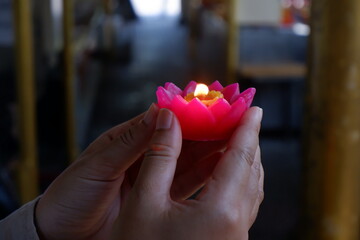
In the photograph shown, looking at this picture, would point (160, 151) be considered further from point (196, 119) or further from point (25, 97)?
point (25, 97)

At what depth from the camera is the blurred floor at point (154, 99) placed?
4.02 meters

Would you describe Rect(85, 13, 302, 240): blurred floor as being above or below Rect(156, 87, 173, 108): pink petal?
below

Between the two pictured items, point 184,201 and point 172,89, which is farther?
point 172,89

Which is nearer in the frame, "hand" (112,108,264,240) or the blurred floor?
"hand" (112,108,264,240)

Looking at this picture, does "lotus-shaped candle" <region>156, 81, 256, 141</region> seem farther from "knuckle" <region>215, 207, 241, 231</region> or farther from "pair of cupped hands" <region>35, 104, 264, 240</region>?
"knuckle" <region>215, 207, 241, 231</region>

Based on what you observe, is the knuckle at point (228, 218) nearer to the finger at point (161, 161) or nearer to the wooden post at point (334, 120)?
the finger at point (161, 161)

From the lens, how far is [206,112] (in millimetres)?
942

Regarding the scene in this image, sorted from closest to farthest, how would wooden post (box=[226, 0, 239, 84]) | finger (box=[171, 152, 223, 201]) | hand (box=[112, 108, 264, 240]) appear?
hand (box=[112, 108, 264, 240]) → finger (box=[171, 152, 223, 201]) → wooden post (box=[226, 0, 239, 84])

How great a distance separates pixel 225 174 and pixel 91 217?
0.39 metres

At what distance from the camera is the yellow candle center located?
0.99 m

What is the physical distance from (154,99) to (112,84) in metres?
1.69

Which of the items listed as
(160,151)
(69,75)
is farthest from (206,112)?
(69,75)

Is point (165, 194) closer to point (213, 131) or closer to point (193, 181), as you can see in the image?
point (213, 131)

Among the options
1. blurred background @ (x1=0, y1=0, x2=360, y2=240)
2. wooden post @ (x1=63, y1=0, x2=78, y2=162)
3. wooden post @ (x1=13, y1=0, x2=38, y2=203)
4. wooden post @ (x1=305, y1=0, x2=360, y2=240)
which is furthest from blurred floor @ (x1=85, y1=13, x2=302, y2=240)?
wooden post @ (x1=13, y1=0, x2=38, y2=203)
